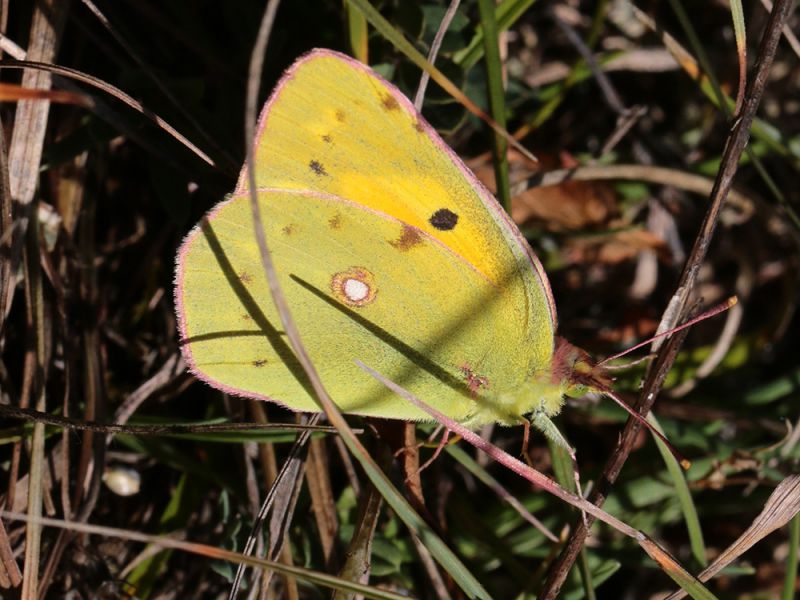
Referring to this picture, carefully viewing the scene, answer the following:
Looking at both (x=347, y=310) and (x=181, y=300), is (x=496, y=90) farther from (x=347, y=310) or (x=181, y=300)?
(x=181, y=300)

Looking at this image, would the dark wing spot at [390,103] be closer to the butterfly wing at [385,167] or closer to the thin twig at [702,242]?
the butterfly wing at [385,167]

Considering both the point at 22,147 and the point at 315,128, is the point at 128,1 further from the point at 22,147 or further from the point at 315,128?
the point at 315,128

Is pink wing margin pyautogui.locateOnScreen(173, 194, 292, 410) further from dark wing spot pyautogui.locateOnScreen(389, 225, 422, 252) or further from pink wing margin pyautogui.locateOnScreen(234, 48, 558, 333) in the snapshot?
dark wing spot pyautogui.locateOnScreen(389, 225, 422, 252)

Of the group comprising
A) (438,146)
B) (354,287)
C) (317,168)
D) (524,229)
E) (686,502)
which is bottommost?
(686,502)

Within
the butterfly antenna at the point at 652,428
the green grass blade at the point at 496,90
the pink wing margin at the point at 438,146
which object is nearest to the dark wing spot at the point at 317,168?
the pink wing margin at the point at 438,146

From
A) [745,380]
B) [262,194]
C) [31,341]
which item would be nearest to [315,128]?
[262,194]

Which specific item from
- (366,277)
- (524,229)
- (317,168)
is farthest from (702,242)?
(524,229)
